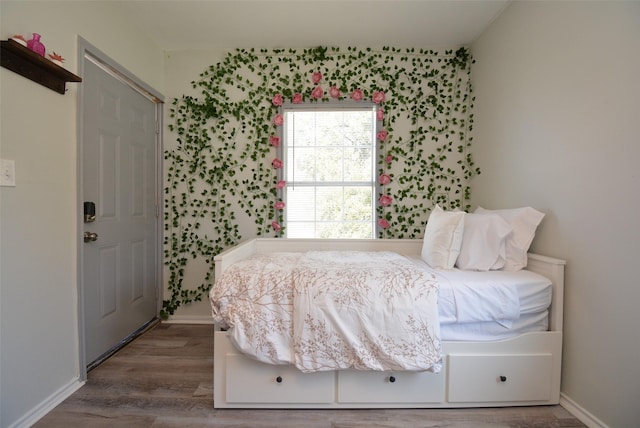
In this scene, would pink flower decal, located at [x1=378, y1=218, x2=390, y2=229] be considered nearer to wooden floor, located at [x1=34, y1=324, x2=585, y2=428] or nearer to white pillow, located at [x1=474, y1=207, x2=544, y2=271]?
white pillow, located at [x1=474, y1=207, x2=544, y2=271]

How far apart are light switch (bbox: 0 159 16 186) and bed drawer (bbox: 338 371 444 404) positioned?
5.91ft

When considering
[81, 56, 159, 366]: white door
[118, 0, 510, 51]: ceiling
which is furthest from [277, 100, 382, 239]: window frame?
[81, 56, 159, 366]: white door

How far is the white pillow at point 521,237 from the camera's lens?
5.13ft

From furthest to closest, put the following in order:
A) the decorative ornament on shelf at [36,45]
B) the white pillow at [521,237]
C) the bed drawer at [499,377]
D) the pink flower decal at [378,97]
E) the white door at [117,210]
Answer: the pink flower decal at [378,97], the white door at [117,210], the white pillow at [521,237], the bed drawer at [499,377], the decorative ornament on shelf at [36,45]

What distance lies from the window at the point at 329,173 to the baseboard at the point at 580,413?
5.08ft

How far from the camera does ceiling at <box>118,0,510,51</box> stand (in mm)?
1889

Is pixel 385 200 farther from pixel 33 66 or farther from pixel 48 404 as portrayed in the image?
pixel 48 404

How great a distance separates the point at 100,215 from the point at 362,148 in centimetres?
208

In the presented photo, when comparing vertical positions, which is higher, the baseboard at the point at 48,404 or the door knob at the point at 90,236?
the door knob at the point at 90,236

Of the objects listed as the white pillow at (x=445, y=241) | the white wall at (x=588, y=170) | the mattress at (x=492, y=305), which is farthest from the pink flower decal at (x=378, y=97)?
the mattress at (x=492, y=305)

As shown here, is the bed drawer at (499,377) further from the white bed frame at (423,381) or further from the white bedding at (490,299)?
the white bedding at (490,299)

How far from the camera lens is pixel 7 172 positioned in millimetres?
1198

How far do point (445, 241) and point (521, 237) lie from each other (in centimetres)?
42

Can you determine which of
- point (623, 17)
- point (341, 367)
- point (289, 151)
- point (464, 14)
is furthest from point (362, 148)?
point (341, 367)
